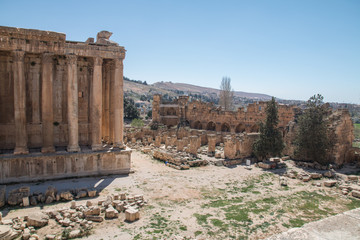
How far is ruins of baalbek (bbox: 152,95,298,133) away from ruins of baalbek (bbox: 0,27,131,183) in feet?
64.2

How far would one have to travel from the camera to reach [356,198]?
48.1ft

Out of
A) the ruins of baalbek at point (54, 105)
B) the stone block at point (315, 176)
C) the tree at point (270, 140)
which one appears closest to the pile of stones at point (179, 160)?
the ruins of baalbek at point (54, 105)

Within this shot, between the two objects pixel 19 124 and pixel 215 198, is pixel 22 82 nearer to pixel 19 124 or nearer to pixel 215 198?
pixel 19 124

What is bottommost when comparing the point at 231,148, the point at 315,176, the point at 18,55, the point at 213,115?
the point at 315,176

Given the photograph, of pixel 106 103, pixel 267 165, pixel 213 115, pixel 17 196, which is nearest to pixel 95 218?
pixel 17 196

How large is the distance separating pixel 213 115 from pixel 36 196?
99.1 feet

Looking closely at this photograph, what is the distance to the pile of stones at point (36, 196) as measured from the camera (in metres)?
12.0

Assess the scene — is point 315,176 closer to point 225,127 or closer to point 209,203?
point 209,203

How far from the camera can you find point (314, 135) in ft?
69.7

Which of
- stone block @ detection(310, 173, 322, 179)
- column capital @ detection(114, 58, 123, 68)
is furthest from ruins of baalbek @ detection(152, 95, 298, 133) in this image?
column capital @ detection(114, 58, 123, 68)

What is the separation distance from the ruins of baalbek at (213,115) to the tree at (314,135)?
9104mm

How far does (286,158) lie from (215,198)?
12.6m

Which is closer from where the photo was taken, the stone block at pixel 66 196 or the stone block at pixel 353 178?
the stone block at pixel 66 196

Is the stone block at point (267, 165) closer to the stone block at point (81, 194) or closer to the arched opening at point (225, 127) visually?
the stone block at point (81, 194)
